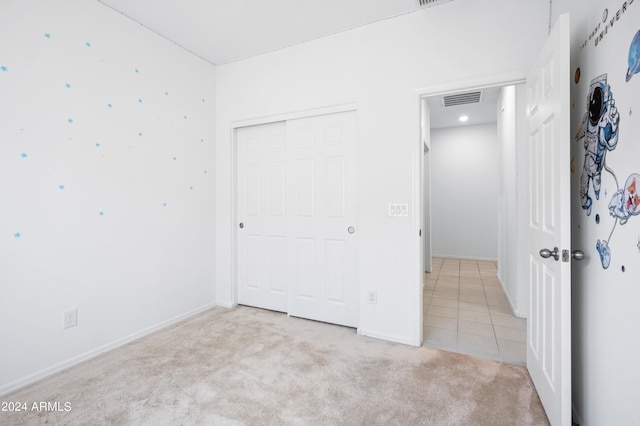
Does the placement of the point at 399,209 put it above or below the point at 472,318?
above

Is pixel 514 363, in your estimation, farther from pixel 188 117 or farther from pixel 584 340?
pixel 188 117

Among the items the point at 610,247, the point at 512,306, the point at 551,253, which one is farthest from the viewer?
the point at 512,306

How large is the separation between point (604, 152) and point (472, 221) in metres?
5.20

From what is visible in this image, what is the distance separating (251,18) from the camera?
2615 millimetres

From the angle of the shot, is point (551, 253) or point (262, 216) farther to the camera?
point (262, 216)

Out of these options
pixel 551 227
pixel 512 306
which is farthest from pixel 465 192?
pixel 551 227

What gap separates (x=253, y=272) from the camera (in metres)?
3.44

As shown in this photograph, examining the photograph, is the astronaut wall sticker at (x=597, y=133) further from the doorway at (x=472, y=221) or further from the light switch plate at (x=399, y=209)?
the light switch plate at (x=399, y=209)

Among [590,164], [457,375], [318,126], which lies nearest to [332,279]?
[457,375]

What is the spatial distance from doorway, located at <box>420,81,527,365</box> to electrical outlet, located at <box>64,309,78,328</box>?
2.77 m

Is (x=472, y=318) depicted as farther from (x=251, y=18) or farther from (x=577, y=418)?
(x=251, y=18)

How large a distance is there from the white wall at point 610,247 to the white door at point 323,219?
63.9 inches

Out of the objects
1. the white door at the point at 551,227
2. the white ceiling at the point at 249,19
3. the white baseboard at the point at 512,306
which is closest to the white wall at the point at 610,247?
the white door at the point at 551,227

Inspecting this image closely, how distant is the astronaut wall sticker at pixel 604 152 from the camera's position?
1116 millimetres
